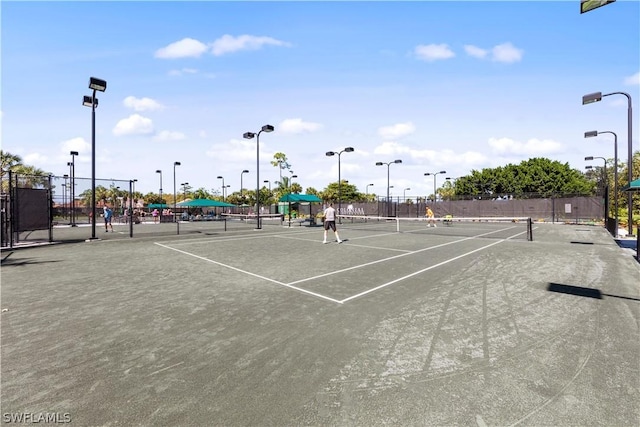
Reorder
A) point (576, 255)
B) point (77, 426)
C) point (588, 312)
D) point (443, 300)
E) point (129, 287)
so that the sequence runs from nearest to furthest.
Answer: point (77, 426), point (588, 312), point (443, 300), point (129, 287), point (576, 255)

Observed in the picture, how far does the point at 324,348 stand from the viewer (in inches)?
154

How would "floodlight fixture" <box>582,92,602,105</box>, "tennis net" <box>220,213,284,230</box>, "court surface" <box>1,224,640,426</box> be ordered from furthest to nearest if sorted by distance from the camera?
"tennis net" <box>220,213,284,230</box>
"floodlight fixture" <box>582,92,602,105</box>
"court surface" <box>1,224,640,426</box>

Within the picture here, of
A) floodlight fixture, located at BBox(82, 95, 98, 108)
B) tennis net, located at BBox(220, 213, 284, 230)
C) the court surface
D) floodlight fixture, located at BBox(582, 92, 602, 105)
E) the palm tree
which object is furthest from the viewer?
the palm tree

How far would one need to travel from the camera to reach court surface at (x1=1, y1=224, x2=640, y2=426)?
2.77 meters

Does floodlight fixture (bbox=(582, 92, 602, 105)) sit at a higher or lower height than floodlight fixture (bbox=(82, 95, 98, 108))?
lower

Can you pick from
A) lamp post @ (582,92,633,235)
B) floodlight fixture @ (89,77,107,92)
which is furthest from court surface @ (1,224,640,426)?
floodlight fixture @ (89,77,107,92)

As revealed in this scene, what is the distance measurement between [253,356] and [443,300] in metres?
3.76

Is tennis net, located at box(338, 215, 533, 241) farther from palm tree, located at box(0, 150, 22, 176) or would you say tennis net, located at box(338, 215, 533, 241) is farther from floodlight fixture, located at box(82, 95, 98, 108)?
palm tree, located at box(0, 150, 22, 176)

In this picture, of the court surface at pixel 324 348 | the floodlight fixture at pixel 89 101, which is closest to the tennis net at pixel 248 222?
the floodlight fixture at pixel 89 101

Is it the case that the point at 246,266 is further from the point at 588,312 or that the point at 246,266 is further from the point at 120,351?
the point at 588,312

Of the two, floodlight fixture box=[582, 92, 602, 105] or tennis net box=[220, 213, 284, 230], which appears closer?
floodlight fixture box=[582, 92, 602, 105]

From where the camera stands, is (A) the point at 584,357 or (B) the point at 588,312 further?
(B) the point at 588,312

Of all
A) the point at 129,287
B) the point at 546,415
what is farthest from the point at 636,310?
the point at 129,287

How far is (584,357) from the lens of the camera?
12.1 feet
